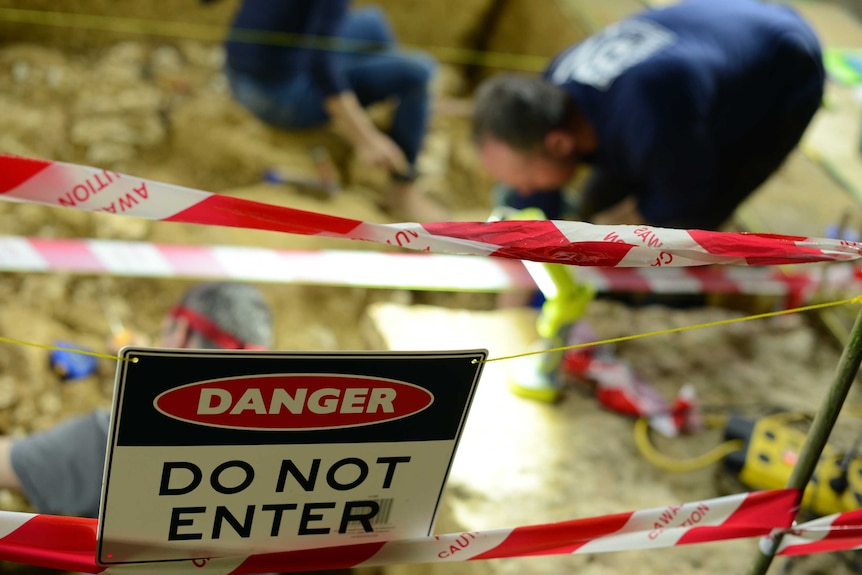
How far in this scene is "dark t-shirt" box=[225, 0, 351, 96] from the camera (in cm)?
296

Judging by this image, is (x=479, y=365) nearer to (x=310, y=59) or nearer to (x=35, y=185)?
(x=35, y=185)

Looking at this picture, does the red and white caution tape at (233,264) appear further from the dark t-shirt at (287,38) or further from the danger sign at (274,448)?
the dark t-shirt at (287,38)

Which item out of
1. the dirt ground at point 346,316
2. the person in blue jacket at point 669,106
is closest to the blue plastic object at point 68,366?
the dirt ground at point 346,316

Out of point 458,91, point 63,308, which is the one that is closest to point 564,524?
point 63,308

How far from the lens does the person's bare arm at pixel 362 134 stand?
3.15m

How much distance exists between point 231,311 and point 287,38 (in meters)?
1.64

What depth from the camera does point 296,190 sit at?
3.18 m

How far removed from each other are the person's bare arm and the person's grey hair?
61.1 inches

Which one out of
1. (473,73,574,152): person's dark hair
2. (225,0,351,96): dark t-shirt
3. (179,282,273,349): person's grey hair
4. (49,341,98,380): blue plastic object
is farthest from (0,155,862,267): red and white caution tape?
(225,0,351,96): dark t-shirt

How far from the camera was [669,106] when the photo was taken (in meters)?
2.21

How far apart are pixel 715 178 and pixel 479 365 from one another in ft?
5.79

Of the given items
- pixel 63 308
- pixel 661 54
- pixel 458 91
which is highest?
pixel 661 54

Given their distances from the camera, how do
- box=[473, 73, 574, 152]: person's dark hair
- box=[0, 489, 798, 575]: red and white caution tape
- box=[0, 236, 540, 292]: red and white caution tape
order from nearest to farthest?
box=[0, 489, 798, 575]: red and white caution tape
box=[0, 236, 540, 292]: red and white caution tape
box=[473, 73, 574, 152]: person's dark hair

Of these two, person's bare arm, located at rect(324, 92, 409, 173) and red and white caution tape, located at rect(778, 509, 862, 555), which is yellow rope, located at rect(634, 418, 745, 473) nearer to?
red and white caution tape, located at rect(778, 509, 862, 555)
